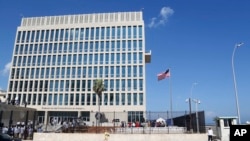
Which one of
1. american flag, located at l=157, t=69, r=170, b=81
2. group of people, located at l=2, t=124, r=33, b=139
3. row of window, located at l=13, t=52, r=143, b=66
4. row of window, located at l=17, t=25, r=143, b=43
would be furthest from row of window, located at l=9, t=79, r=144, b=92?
group of people, located at l=2, t=124, r=33, b=139

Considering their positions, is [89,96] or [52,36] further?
[52,36]

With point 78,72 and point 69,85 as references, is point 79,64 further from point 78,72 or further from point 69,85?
point 69,85

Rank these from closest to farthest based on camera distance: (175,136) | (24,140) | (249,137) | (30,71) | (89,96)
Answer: (249,137)
(175,136)
(24,140)
(89,96)
(30,71)

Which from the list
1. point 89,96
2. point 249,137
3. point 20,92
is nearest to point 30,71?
point 20,92

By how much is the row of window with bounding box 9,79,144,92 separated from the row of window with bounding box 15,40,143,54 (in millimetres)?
9303

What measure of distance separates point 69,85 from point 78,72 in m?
4.40

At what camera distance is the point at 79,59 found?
248 feet

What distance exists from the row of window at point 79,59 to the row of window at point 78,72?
1534 mm

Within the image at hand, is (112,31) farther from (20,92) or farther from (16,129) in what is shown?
(16,129)

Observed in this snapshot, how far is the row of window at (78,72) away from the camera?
71.6m

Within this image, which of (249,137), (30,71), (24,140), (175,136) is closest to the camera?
(249,137)

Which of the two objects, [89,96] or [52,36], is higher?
[52,36]

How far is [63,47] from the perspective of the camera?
77.8 meters

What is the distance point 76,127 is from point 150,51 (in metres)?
50.7
